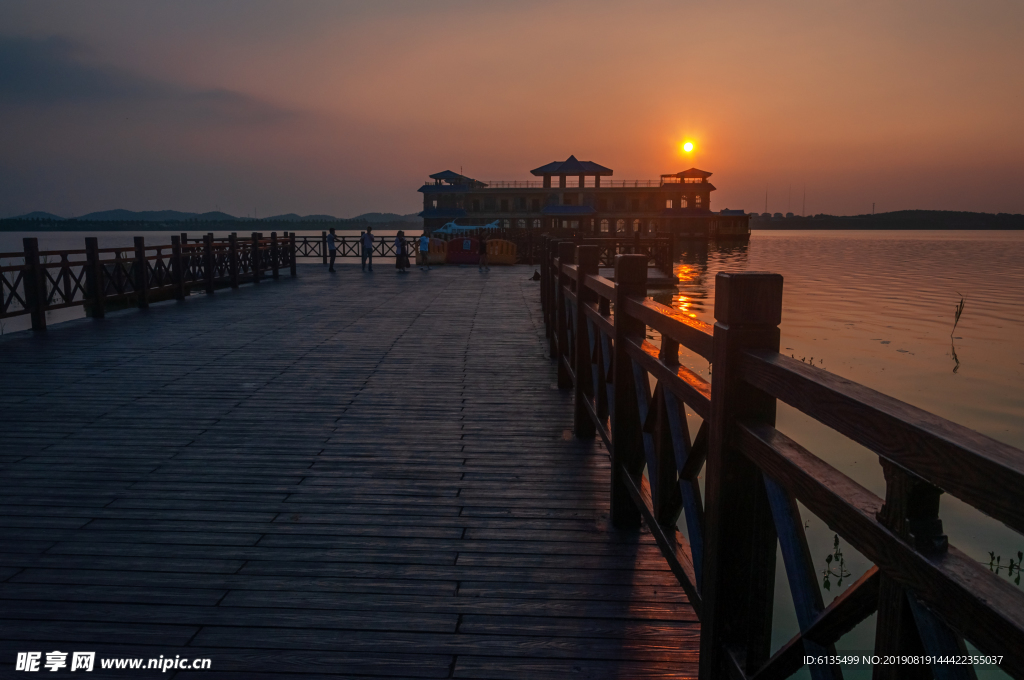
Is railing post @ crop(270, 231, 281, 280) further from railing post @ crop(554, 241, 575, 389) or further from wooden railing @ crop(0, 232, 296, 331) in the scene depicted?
railing post @ crop(554, 241, 575, 389)

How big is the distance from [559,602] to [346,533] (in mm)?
1315

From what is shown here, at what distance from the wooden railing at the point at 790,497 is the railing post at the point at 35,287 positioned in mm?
10685

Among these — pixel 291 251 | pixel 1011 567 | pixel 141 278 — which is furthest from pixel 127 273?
pixel 1011 567

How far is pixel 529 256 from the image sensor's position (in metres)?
30.2

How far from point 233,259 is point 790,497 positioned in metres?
18.4

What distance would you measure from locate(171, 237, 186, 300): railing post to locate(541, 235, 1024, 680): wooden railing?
13.8 meters

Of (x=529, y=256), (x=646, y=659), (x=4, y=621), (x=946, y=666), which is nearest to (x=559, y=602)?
(x=646, y=659)

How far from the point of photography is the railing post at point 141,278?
13516 millimetres

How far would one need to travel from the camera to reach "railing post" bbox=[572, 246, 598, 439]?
Result: 517cm

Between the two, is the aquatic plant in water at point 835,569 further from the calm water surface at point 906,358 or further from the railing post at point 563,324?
the railing post at point 563,324

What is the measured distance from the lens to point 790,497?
1804 millimetres

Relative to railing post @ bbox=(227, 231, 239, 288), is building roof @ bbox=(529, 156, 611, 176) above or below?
above

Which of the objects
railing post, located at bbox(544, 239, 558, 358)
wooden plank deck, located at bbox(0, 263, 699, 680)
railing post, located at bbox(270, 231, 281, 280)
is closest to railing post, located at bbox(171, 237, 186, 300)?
railing post, located at bbox(270, 231, 281, 280)

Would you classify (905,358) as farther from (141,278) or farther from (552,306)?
(141,278)
